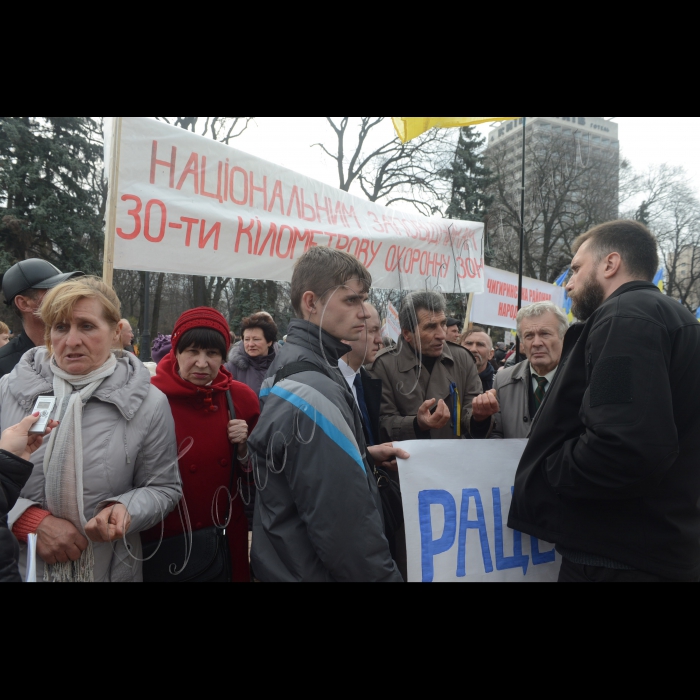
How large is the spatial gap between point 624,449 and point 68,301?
73.6 inches

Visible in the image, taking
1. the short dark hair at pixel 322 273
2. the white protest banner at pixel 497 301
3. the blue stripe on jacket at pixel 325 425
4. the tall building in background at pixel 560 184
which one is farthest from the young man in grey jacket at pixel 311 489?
the tall building in background at pixel 560 184

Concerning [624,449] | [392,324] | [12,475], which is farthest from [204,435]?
[392,324]

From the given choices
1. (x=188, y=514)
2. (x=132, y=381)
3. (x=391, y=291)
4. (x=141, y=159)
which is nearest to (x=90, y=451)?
(x=132, y=381)

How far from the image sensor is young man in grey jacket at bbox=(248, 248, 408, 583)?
1449mm

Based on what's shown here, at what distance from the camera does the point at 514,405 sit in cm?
272

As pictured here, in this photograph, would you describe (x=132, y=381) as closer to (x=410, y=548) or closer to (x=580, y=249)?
(x=410, y=548)

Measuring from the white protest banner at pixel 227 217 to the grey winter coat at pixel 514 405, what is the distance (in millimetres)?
1244

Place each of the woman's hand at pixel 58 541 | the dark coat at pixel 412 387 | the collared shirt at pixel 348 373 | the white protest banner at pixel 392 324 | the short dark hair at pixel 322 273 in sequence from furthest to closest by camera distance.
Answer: the white protest banner at pixel 392 324 → the dark coat at pixel 412 387 → the collared shirt at pixel 348 373 → the short dark hair at pixel 322 273 → the woman's hand at pixel 58 541

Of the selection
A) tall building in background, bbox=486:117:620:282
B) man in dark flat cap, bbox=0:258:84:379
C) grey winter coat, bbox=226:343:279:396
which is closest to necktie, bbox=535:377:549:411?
grey winter coat, bbox=226:343:279:396

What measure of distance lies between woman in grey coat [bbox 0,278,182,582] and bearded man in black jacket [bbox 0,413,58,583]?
0.19m

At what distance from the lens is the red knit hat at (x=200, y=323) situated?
2.21m

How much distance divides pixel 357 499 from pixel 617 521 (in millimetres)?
858

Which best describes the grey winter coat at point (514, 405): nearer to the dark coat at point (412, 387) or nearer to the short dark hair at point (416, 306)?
the dark coat at point (412, 387)

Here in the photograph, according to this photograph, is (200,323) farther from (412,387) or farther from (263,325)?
(263,325)
